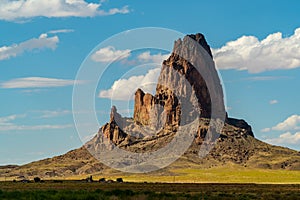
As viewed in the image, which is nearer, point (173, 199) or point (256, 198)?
point (173, 199)

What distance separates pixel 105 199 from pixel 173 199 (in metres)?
6.89

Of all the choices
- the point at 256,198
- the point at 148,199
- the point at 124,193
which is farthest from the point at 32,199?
the point at 256,198

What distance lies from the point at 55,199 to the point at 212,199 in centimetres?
1792

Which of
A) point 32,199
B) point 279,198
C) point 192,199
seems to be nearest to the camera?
point 32,199

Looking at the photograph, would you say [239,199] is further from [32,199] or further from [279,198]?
[32,199]

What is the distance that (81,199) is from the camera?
58.8 meters

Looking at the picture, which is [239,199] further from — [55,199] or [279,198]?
[55,199]

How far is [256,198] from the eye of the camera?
235ft

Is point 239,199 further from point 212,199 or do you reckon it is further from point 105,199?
point 105,199

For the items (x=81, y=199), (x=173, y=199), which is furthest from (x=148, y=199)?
(x=81, y=199)

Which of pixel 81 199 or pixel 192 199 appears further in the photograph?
pixel 192 199

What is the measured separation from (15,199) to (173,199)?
15720 mm

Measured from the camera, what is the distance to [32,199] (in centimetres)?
5822

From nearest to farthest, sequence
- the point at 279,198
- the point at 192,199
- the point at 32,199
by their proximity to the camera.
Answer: the point at 32,199
the point at 192,199
the point at 279,198
